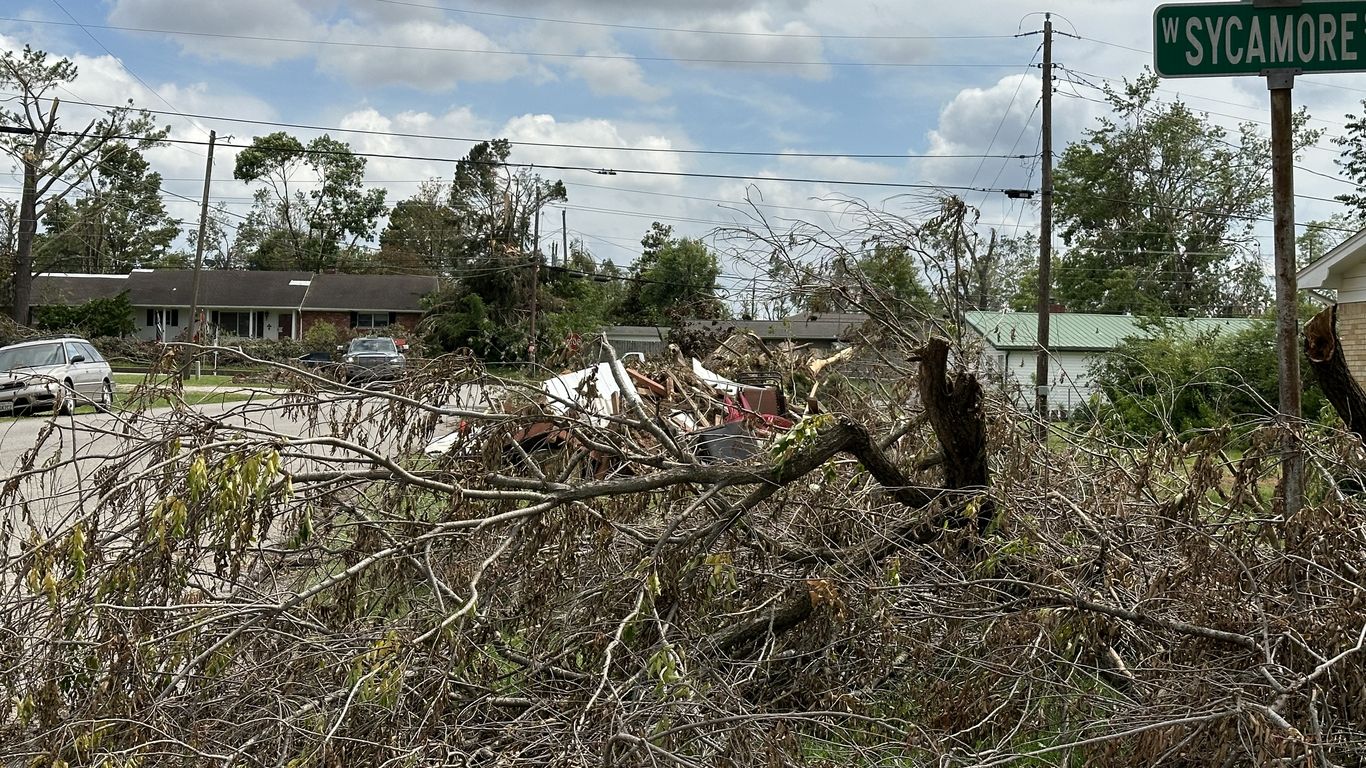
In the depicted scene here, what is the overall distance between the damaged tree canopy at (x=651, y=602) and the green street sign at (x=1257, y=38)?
124cm

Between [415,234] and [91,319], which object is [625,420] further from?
[415,234]

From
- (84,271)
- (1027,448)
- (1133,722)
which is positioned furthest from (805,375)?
(84,271)

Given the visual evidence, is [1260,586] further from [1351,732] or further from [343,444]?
[343,444]

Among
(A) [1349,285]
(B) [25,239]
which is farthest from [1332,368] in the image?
(B) [25,239]

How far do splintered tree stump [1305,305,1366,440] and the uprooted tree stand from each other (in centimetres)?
22

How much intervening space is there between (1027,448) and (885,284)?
114 centimetres

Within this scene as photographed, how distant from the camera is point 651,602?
385 centimetres

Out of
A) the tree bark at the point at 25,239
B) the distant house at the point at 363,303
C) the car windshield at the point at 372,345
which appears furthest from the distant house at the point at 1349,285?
the distant house at the point at 363,303

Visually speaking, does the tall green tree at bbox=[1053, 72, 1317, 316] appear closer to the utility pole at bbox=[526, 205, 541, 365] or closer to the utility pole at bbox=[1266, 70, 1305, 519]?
the utility pole at bbox=[526, 205, 541, 365]

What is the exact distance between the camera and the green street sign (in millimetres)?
3699

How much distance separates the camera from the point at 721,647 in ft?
14.1

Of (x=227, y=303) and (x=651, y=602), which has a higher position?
(x=227, y=303)

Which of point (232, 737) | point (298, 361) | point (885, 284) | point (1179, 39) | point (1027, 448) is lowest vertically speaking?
point (232, 737)

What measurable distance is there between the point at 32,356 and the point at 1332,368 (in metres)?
19.4
